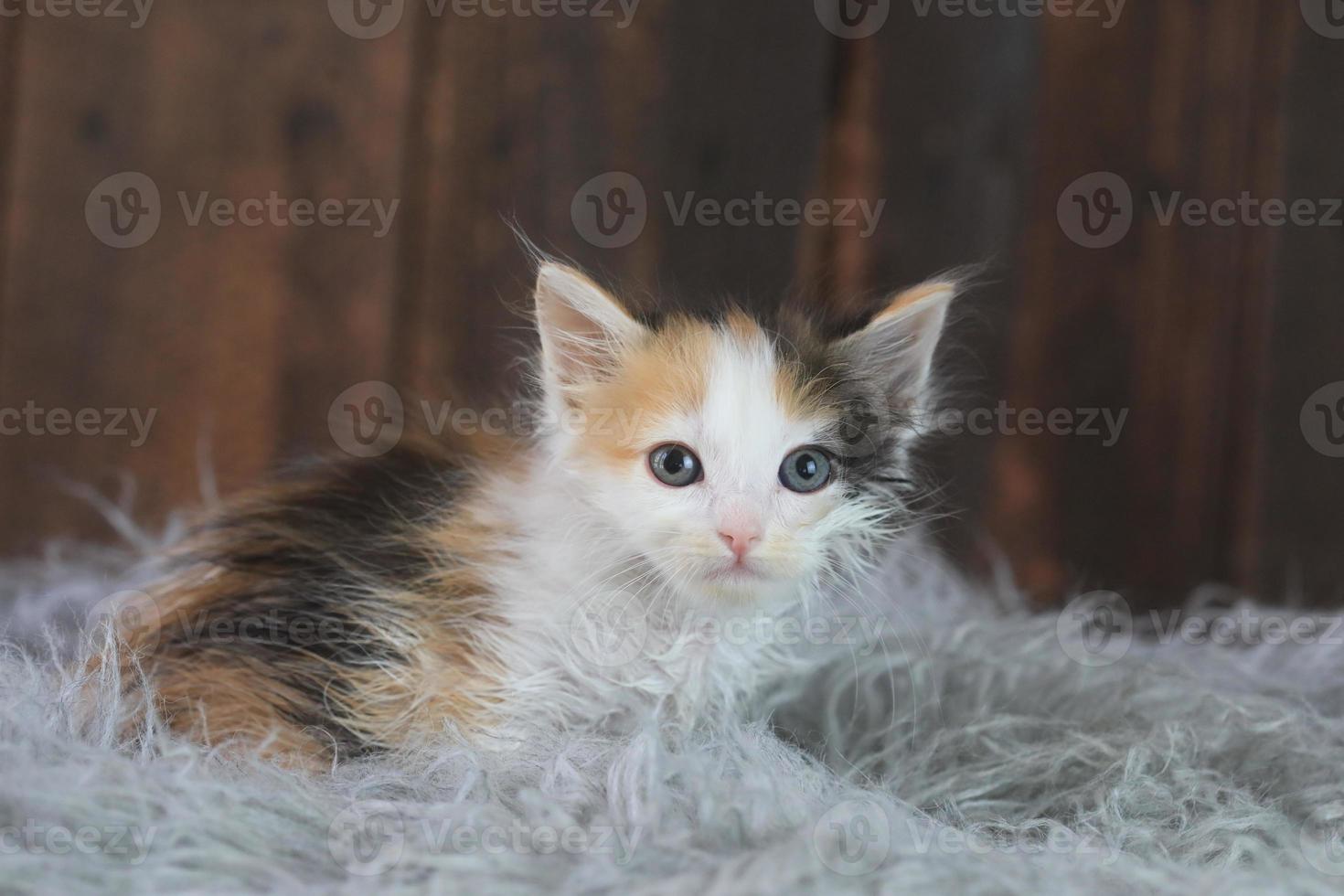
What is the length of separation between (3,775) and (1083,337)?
1689 millimetres

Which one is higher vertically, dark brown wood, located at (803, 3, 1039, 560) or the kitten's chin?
dark brown wood, located at (803, 3, 1039, 560)

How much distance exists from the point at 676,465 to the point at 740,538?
12cm

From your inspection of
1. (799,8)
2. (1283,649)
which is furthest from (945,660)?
(799,8)

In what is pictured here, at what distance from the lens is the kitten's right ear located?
1035 mm

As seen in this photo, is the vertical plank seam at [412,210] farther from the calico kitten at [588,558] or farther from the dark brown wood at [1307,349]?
the dark brown wood at [1307,349]

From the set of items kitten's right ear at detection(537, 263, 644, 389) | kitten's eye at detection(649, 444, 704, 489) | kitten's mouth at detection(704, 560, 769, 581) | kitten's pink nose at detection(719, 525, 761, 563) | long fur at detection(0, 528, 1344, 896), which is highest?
kitten's right ear at detection(537, 263, 644, 389)

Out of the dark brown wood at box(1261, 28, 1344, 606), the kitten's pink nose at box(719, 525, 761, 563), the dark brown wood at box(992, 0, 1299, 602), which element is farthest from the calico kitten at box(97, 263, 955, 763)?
the dark brown wood at box(1261, 28, 1344, 606)

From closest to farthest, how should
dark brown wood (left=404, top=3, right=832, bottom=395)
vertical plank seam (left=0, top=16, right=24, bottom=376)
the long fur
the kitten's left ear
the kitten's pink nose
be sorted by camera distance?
the long fur, the kitten's pink nose, the kitten's left ear, vertical plank seam (left=0, top=16, right=24, bottom=376), dark brown wood (left=404, top=3, right=832, bottom=395)

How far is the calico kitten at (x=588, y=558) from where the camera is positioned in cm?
97

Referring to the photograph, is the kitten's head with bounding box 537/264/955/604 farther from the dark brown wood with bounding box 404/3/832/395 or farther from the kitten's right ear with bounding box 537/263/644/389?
the dark brown wood with bounding box 404/3/832/395

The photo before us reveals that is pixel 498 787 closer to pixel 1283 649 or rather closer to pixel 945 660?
pixel 945 660

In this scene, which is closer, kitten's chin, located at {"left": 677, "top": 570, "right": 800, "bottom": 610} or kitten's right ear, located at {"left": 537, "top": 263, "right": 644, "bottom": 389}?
kitten's chin, located at {"left": 677, "top": 570, "right": 800, "bottom": 610}

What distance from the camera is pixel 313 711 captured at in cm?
100

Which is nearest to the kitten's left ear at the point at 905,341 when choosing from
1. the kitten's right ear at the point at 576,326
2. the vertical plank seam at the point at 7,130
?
the kitten's right ear at the point at 576,326
